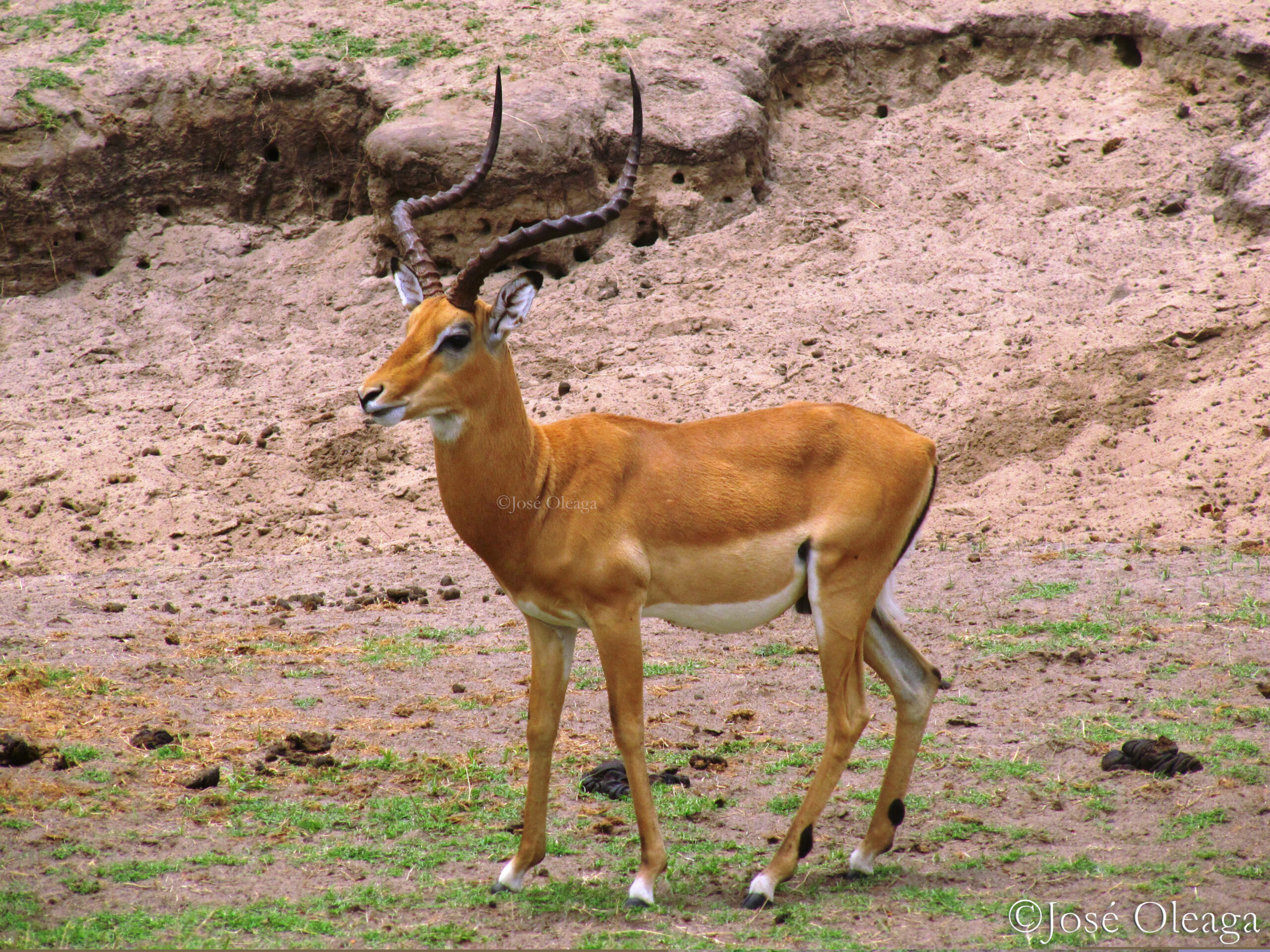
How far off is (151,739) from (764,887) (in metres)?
3.62

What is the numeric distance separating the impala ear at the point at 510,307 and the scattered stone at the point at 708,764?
265cm

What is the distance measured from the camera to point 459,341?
4.97 meters

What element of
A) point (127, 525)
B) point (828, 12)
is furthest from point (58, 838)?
point (828, 12)

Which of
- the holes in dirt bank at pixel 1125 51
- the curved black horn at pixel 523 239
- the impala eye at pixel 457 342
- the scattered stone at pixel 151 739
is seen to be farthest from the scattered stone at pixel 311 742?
the holes in dirt bank at pixel 1125 51

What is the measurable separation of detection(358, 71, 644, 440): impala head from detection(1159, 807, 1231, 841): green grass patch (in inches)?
136

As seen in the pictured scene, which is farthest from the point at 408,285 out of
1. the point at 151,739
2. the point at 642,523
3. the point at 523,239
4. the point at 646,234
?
the point at 646,234

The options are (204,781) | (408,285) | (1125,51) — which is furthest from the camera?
(1125,51)

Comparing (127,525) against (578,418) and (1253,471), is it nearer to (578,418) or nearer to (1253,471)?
(578,418)

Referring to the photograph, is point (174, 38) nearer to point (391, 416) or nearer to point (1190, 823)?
point (391, 416)

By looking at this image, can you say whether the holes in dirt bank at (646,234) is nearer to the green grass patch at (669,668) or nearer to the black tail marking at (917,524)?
the green grass patch at (669,668)

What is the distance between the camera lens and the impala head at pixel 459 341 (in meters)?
4.85

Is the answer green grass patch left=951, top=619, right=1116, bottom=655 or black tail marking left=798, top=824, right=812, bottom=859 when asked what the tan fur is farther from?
green grass patch left=951, top=619, right=1116, bottom=655

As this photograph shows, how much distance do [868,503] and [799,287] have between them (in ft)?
30.7

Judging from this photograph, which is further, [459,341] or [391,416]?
[459,341]
